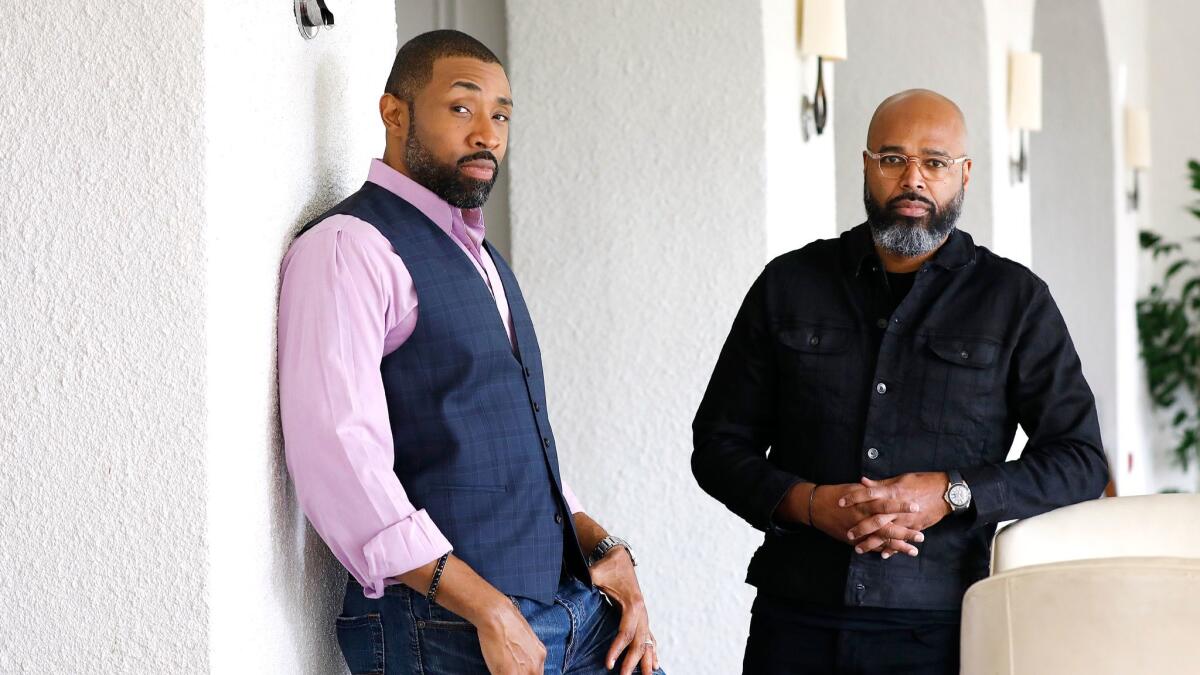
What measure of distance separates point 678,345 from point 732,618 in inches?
26.8

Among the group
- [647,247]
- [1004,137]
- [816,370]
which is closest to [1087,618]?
[816,370]

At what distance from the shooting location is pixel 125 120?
1.52 metres

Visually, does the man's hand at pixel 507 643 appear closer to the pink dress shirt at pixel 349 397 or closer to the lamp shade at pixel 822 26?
the pink dress shirt at pixel 349 397

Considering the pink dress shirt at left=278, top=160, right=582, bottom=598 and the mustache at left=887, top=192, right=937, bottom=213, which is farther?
the mustache at left=887, top=192, right=937, bottom=213

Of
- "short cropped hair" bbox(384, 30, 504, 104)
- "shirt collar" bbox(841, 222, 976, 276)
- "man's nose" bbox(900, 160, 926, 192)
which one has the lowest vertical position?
"shirt collar" bbox(841, 222, 976, 276)

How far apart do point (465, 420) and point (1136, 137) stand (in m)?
6.87

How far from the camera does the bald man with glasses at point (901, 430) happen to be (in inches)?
82.0

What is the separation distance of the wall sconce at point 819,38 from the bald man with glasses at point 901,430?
55.0 inches

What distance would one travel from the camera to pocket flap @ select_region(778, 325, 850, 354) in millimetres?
2195

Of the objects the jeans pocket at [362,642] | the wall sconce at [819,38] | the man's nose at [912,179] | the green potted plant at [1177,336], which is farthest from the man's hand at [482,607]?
the green potted plant at [1177,336]

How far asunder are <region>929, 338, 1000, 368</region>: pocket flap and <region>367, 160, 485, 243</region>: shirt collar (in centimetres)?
76

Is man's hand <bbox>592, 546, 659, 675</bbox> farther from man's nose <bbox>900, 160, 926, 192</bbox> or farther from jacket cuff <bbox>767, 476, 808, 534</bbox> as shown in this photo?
man's nose <bbox>900, 160, 926, 192</bbox>

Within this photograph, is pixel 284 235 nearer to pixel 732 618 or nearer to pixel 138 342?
pixel 138 342

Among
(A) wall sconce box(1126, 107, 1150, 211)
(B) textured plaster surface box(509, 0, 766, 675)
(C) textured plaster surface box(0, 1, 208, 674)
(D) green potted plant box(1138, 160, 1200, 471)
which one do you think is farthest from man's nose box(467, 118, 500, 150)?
(D) green potted plant box(1138, 160, 1200, 471)
